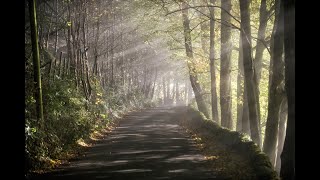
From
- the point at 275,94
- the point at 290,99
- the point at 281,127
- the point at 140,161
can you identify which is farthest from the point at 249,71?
the point at 290,99

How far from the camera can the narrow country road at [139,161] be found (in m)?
10.7

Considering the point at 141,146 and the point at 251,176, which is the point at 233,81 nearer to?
the point at 141,146

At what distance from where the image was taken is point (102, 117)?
2241 centimetres

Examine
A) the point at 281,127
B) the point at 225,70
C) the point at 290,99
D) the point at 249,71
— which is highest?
the point at 225,70

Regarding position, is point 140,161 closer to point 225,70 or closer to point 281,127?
point 281,127

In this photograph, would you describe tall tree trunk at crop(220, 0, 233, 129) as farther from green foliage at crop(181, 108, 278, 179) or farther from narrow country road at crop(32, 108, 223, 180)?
narrow country road at crop(32, 108, 223, 180)

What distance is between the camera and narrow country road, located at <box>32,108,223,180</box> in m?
10.7

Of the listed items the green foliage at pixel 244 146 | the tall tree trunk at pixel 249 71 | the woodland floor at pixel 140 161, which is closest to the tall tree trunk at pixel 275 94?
the tall tree trunk at pixel 249 71

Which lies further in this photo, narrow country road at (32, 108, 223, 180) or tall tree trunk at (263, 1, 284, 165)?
tall tree trunk at (263, 1, 284, 165)

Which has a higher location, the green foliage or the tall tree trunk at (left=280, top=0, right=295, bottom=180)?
the tall tree trunk at (left=280, top=0, right=295, bottom=180)

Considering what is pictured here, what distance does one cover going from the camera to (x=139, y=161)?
12.7 meters

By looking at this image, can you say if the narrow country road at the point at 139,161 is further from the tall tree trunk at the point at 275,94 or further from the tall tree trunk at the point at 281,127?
the tall tree trunk at the point at 281,127

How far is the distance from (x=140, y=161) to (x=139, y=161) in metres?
0.04

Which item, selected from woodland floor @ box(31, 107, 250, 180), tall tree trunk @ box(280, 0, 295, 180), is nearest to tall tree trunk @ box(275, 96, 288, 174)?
woodland floor @ box(31, 107, 250, 180)
